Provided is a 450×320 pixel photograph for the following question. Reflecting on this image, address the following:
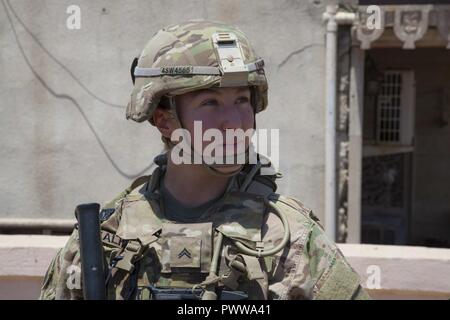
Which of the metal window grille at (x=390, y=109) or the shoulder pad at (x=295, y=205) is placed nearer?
the shoulder pad at (x=295, y=205)

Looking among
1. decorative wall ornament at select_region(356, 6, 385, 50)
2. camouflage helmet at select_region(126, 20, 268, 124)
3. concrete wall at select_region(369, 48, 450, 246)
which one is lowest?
concrete wall at select_region(369, 48, 450, 246)

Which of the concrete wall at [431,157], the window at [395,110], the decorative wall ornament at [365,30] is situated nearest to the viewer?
the decorative wall ornament at [365,30]

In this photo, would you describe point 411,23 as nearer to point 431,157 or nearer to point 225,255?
point 431,157

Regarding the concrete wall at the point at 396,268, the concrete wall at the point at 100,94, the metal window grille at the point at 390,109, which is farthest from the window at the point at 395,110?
the concrete wall at the point at 396,268

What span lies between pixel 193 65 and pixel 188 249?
45 centimetres

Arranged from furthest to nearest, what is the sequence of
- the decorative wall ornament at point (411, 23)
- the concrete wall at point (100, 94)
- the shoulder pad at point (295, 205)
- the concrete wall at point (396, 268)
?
the concrete wall at point (100, 94)
the decorative wall ornament at point (411, 23)
the concrete wall at point (396, 268)
the shoulder pad at point (295, 205)

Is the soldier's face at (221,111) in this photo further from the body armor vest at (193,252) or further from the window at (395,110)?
the window at (395,110)

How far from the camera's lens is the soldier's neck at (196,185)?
6.41 ft

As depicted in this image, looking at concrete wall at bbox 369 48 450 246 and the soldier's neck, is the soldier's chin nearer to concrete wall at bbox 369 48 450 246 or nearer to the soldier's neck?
the soldier's neck

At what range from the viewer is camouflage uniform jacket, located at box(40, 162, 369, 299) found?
1.80m

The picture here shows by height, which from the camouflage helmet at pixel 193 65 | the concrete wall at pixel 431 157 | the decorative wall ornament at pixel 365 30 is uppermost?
the decorative wall ornament at pixel 365 30

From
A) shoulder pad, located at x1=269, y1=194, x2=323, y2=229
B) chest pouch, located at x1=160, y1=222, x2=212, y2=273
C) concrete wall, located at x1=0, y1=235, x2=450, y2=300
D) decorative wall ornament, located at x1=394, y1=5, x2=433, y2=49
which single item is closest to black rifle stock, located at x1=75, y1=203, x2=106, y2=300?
chest pouch, located at x1=160, y1=222, x2=212, y2=273

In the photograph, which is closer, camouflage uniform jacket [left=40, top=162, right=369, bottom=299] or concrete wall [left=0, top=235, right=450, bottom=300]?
camouflage uniform jacket [left=40, top=162, right=369, bottom=299]

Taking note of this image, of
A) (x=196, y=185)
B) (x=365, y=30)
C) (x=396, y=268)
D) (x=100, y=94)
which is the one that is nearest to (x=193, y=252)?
(x=196, y=185)
